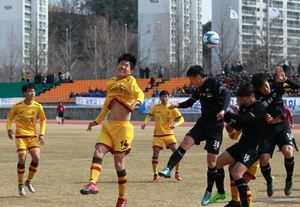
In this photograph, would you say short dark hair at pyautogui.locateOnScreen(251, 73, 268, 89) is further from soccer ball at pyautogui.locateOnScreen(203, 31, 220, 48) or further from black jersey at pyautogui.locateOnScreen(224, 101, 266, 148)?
soccer ball at pyautogui.locateOnScreen(203, 31, 220, 48)

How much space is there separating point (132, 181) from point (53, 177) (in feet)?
6.16

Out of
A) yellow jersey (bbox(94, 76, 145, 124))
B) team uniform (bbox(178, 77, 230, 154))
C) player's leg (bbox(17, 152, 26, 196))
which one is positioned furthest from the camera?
player's leg (bbox(17, 152, 26, 196))

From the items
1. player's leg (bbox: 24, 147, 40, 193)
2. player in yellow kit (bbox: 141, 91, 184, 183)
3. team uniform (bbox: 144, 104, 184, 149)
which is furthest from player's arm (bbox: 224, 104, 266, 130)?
team uniform (bbox: 144, 104, 184, 149)

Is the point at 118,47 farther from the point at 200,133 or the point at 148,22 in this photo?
the point at 200,133

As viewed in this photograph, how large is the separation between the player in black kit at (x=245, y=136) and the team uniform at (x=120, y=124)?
4.83 ft

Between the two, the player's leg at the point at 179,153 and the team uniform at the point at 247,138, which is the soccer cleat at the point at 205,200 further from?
the player's leg at the point at 179,153

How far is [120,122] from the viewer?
27.5 ft

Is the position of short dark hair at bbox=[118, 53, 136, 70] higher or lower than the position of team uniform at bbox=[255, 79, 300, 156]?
higher

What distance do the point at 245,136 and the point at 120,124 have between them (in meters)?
1.95

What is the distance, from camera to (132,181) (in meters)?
11.5

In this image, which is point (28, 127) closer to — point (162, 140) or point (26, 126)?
point (26, 126)

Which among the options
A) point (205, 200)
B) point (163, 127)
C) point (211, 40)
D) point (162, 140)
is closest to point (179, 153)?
point (205, 200)

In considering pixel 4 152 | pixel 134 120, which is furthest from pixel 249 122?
pixel 134 120

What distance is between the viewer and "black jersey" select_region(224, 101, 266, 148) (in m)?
7.81
